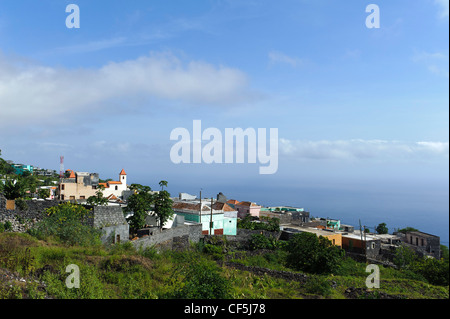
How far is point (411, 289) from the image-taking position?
15492mm

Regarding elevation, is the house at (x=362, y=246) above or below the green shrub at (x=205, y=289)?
below

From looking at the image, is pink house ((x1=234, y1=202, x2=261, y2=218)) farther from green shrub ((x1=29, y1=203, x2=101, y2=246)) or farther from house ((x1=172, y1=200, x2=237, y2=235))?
green shrub ((x1=29, y1=203, x2=101, y2=246))

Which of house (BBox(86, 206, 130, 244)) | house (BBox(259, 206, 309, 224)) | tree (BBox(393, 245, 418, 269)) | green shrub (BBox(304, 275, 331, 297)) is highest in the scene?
house (BBox(86, 206, 130, 244))

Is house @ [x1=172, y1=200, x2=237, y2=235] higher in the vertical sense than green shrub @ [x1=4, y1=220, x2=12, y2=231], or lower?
lower

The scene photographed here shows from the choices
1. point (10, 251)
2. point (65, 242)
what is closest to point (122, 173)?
point (65, 242)

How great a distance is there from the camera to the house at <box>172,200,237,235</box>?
2795cm

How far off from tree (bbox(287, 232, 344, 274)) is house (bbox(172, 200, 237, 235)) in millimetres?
9098

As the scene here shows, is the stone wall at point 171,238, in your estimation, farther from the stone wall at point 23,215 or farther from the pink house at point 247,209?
the pink house at point 247,209

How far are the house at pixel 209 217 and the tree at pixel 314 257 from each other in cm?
910

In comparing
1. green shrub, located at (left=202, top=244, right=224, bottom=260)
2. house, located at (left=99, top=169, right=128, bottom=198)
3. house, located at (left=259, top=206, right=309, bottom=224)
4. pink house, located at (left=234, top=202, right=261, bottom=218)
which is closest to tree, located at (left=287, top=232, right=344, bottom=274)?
green shrub, located at (left=202, top=244, right=224, bottom=260)

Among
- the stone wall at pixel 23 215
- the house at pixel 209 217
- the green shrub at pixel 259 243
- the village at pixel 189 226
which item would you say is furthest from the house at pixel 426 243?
the stone wall at pixel 23 215

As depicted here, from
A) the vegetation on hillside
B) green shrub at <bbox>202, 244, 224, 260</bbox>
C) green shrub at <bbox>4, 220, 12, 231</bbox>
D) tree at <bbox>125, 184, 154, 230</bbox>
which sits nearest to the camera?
the vegetation on hillside

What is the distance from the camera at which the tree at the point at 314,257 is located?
61.1 ft
